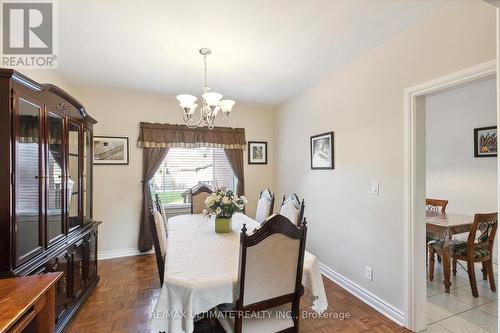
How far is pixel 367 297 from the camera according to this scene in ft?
8.00

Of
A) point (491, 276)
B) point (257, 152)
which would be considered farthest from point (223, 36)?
point (491, 276)

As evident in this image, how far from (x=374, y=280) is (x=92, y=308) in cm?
280

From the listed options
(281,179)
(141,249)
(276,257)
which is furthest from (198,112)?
(276,257)

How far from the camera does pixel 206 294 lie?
4.46ft

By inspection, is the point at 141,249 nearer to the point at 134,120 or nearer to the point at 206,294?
the point at 134,120

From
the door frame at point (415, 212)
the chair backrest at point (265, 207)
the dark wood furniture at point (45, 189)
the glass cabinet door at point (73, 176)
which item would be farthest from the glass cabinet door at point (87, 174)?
the door frame at point (415, 212)

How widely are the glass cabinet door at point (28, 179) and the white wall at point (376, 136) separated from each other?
2848mm

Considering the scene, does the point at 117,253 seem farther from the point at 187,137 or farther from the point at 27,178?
the point at 27,178

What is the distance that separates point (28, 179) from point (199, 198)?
2.14 metres

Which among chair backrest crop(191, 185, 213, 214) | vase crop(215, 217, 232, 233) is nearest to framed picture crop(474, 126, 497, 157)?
vase crop(215, 217, 232, 233)

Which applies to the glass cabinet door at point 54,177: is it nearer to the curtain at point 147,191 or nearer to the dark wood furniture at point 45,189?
the dark wood furniture at point 45,189

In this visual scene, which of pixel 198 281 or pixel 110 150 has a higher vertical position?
pixel 110 150

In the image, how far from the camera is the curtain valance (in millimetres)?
3805

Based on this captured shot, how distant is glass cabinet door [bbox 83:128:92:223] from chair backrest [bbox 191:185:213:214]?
130 centimetres
